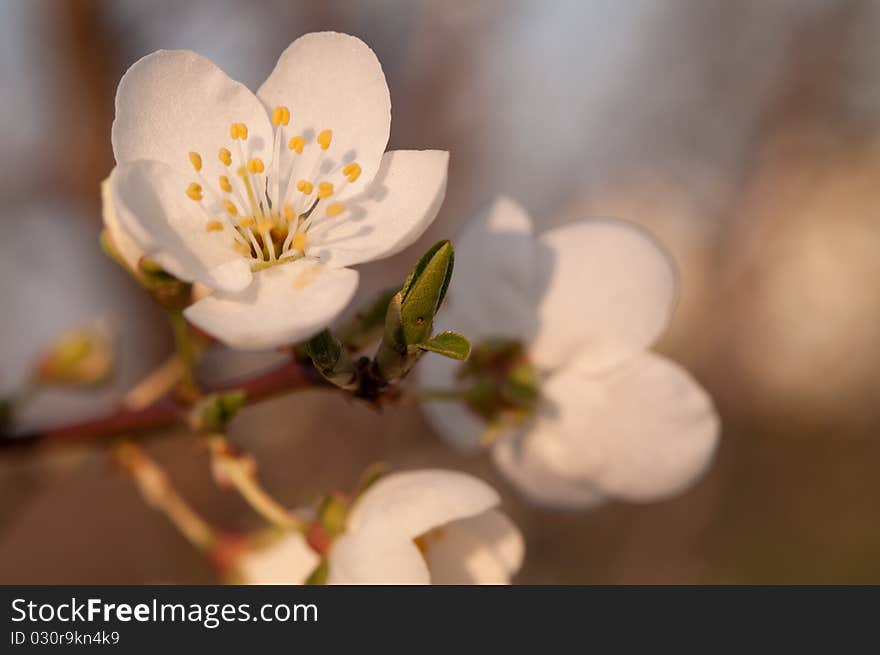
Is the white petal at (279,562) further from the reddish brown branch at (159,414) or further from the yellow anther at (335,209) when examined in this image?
the yellow anther at (335,209)

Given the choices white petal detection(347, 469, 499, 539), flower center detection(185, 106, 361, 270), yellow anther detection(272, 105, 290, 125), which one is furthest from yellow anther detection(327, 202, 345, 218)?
white petal detection(347, 469, 499, 539)

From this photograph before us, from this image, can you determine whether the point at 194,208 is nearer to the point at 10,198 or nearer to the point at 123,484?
the point at 10,198

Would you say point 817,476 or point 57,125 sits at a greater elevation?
point 57,125

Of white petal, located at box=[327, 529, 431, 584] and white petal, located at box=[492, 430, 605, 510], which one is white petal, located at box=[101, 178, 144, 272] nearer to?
white petal, located at box=[327, 529, 431, 584]

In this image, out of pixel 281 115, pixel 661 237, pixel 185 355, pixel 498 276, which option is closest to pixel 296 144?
pixel 281 115

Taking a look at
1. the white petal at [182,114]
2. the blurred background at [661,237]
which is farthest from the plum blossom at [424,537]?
the blurred background at [661,237]

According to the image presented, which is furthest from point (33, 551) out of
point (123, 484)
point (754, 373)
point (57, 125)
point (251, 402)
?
point (251, 402)
